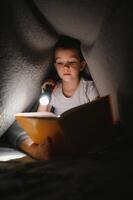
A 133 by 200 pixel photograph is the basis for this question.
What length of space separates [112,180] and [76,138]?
1.76 feet

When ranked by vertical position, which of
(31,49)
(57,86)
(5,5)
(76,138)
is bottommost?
(76,138)

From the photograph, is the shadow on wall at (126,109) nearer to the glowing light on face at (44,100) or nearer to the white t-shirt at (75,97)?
the white t-shirt at (75,97)

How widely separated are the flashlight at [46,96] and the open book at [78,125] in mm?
422

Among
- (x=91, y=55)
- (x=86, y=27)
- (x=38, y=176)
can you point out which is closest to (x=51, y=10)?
(x=86, y=27)

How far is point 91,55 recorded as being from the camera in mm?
2014

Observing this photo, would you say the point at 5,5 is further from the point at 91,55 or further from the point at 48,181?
the point at 48,181

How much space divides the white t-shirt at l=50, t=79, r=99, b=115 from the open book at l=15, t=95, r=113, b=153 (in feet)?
1.56

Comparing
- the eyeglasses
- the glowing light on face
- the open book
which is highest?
the eyeglasses

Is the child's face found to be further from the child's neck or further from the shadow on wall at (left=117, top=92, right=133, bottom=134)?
the shadow on wall at (left=117, top=92, right=133, bottom=134)

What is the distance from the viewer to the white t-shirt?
2234 mm

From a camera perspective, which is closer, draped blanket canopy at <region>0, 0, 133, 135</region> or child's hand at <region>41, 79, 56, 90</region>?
draped blanket canopy at <region>0, 0, 133, 135</region>

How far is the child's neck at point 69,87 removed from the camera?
7.59 ft

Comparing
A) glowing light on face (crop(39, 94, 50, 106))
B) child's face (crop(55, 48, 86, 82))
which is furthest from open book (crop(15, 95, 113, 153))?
child's face (crop(55, 48, 86, 82))

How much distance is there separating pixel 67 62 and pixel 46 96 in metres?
0.28
